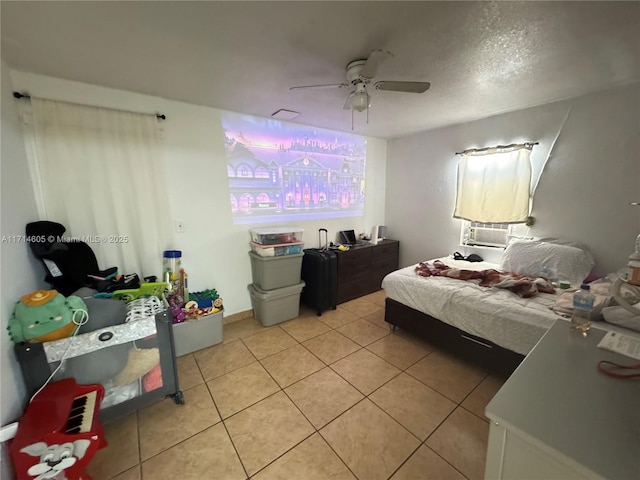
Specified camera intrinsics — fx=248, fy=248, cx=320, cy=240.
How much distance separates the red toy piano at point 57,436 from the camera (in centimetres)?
107

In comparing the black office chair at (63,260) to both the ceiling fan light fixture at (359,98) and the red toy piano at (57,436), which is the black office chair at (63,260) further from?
the ceiling fan light fixture at (359,98)

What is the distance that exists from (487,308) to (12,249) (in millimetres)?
3121

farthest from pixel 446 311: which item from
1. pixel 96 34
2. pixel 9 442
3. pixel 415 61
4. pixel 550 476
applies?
pixel 96 34

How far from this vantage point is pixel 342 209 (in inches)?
148

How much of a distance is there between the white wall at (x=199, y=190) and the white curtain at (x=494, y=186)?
2804 millimetres

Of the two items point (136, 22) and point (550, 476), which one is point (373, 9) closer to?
point (136, 22)

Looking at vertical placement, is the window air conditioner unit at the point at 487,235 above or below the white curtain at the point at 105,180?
below

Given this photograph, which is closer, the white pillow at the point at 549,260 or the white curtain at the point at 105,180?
the white curtain at the point at 105,180

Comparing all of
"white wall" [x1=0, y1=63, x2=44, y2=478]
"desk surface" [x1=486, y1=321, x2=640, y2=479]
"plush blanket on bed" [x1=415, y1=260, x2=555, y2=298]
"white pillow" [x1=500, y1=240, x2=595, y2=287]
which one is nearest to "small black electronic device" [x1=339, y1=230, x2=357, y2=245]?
"plush blanket on bed" [x1=415, y1=260, x2=555, y2=298]

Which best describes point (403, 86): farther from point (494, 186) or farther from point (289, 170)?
point (494, 186)

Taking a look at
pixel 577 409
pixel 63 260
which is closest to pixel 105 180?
pixel 63 260

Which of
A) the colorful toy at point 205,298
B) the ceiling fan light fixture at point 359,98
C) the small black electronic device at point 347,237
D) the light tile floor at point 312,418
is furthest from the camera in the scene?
the small black electronic device at point 347,237

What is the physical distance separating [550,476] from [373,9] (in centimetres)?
188

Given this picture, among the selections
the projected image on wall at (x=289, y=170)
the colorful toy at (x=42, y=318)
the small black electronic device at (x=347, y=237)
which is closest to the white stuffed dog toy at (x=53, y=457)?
the colorful toy at (x=42, y=318)
